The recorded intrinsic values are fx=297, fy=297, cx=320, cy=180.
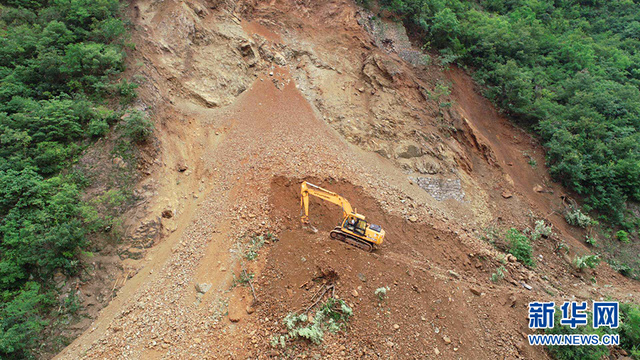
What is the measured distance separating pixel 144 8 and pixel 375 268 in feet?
53.3

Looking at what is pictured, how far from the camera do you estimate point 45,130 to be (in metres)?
9.95

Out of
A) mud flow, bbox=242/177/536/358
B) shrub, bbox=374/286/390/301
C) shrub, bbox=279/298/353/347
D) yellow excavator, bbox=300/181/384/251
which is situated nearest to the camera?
shrub, bbox=279/298/353/347

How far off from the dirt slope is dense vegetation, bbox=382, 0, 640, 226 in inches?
62.3

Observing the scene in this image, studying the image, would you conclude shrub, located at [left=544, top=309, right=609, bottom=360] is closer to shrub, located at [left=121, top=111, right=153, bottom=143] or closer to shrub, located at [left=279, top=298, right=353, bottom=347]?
shrub, located at [left=279, top=298, right=353, bottom=347]

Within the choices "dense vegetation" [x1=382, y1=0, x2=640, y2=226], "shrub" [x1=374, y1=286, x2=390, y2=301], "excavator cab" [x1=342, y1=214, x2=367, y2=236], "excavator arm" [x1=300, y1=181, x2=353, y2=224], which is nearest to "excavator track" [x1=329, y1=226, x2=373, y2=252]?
"excavator cab" [x1=342, y1=214, x2=367, y2=236]

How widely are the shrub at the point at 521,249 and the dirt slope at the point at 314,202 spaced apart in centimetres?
87

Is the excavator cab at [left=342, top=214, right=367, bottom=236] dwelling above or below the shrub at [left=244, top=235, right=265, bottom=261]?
above

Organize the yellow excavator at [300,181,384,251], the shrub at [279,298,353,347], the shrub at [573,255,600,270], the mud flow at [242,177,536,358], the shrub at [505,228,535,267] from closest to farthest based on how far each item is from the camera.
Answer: the shrub at [279,298,353,347] → the mud flow at [242,177,536,358] → the yellow excavator at [300,181,384,251] → the shrub at [505,228,535,267] → the shrub at [573,255,600,270]

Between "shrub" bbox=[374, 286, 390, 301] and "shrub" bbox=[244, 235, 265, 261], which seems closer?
"shrub" bbox=[374, 286, 390, 301]

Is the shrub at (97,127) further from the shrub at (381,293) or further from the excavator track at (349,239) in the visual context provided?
the shrub at (381,293)

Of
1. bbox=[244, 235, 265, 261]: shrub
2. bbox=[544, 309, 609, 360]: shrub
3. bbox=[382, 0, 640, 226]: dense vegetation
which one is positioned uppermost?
bbox=[382, 0, 640, 226]: dense vegetation

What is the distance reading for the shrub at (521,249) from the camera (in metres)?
11.7

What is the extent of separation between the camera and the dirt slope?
25.1 ft

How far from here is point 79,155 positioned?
33.0ft
